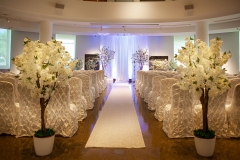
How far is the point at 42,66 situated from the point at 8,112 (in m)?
1.51

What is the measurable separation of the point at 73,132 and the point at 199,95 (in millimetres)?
2201

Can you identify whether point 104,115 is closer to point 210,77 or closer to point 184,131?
point 184,131

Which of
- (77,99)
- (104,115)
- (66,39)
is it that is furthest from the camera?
(66,39)

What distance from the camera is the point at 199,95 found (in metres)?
2.29

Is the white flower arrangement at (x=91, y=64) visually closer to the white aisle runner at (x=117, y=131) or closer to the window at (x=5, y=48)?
the window at (x=5, y=48)

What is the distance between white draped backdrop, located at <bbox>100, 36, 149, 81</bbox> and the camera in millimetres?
14320

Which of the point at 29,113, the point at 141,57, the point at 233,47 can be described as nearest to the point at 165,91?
the point at 29,113

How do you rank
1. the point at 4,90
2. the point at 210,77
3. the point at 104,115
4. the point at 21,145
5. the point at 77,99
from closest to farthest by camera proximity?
the point at 210,77 → the point at 21,145 → the point at 4,90 → the point at 77,99 → the point at 104,115

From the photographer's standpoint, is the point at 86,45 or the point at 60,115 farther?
the point at 86,45

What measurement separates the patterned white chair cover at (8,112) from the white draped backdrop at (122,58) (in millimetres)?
11311

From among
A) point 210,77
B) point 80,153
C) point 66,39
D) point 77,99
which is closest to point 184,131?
point 210,77

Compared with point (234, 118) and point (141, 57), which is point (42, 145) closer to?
point (234, 118)

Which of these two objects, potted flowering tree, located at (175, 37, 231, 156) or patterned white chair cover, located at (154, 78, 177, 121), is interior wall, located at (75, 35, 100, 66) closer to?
patterned white chair cover, located at (154, 78, 177, 121)

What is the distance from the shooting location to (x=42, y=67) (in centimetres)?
221
